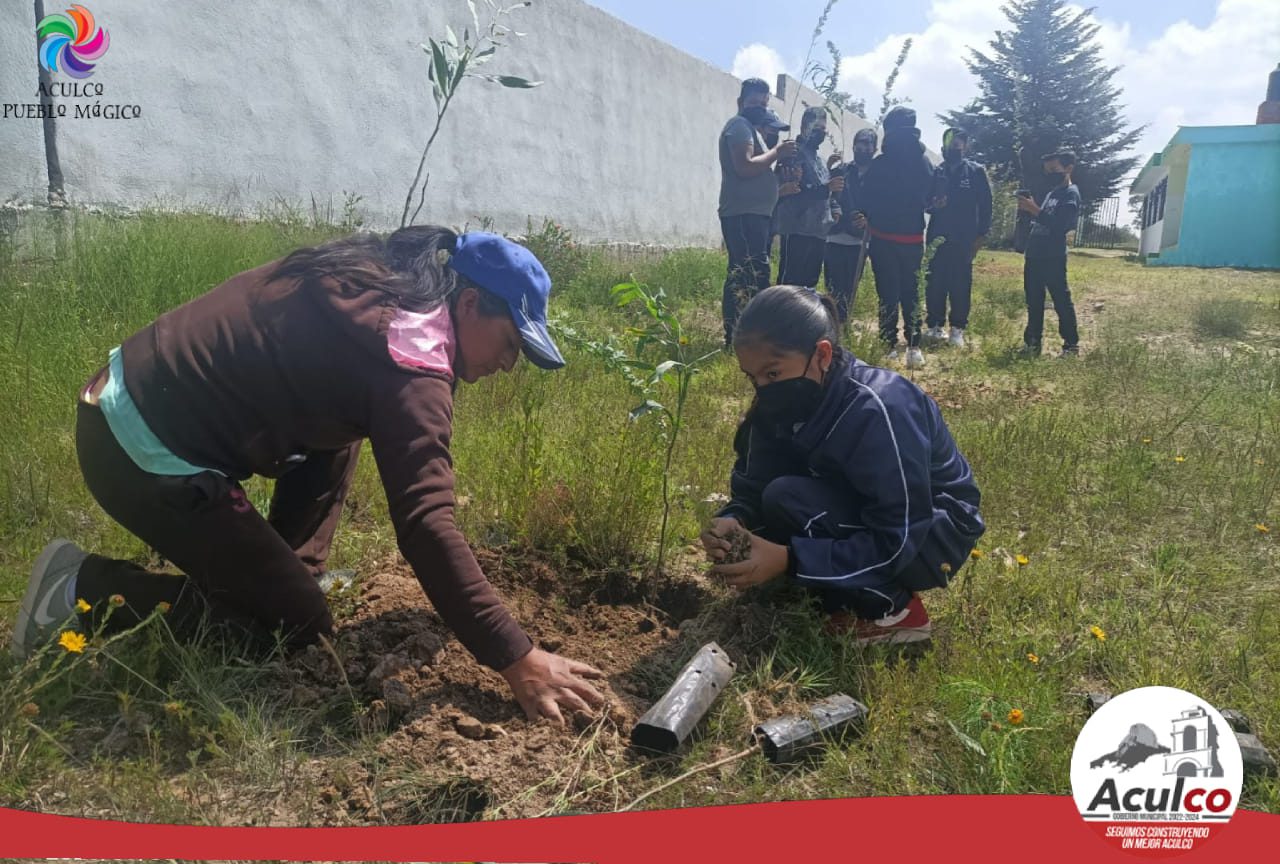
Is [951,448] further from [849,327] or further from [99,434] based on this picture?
[849,327]

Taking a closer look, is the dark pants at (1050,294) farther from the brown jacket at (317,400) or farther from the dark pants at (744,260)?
the brown jacket at (317,400)

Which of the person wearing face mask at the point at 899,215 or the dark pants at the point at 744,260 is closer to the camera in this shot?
the dark pants at the point at 744,260

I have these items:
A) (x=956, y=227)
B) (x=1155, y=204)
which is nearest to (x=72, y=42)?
(x=956, y=227)

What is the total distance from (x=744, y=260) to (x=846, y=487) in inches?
145

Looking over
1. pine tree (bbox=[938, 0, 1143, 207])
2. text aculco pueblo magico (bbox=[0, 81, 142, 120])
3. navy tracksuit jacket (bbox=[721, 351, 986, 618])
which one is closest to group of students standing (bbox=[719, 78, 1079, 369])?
pine tree (bbox=[938, 0, 1143, 207])

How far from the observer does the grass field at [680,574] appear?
1.71 meters

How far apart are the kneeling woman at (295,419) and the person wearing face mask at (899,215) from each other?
4.74m

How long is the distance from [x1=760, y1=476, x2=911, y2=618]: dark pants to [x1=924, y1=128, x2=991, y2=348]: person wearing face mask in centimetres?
520

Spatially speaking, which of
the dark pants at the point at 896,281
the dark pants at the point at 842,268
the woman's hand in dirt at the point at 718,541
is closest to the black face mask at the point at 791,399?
the woman's hand in dirt at the point at 718,541

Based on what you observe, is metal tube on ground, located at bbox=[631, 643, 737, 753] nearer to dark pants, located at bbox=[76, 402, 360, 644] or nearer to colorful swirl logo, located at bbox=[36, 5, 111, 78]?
dark pants, located at bbox=[76, 402, 360, 644]

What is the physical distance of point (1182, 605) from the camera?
7.99 feet

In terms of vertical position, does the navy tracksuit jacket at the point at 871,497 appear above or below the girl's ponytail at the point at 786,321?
below

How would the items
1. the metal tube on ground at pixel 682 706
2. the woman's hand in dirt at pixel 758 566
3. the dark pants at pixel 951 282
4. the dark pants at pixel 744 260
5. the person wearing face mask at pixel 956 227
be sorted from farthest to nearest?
the dark pants at pixel 951 282 < the person wearing face mask at pixel 956 227 < the dark pants at pixel 744 260 < the woman's hand in dirt at pixel 758 566 < the metal tube on ground at pixel 682 706

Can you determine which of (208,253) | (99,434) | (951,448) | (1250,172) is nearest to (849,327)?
(1250,172)
